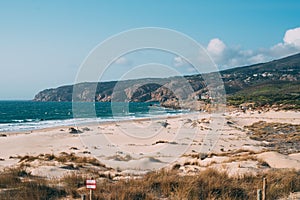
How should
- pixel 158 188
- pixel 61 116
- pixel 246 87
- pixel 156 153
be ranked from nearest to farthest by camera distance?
1. pixel 158 188
2. pixel 156 153
3. pixel 61 116
4. pixel 246 87

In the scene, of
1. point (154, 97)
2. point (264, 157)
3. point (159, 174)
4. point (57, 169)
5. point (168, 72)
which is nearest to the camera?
point (159, 174)

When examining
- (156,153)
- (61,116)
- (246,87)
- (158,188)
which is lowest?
(156,153)

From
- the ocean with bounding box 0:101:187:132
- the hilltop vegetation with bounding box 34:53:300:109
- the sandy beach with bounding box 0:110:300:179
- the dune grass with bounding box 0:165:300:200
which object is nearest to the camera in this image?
the dune grass with bounding box 0:165:300:200

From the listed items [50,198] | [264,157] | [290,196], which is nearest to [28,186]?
[50,198]

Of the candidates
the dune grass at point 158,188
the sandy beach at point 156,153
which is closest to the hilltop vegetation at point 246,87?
the sandy beach at point 156,153

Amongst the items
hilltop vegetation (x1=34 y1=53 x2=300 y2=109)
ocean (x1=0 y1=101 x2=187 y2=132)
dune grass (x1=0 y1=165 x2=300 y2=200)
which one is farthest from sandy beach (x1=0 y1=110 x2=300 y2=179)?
hilltop vegetation (x1=34 y1=53 x2=300 y2=109)

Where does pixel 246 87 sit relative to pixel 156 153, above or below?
above

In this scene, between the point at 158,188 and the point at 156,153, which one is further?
the point at 156,153

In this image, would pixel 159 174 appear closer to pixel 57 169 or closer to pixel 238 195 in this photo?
pixel 238 195

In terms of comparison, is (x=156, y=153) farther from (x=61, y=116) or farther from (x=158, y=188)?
(x=61, y=116)

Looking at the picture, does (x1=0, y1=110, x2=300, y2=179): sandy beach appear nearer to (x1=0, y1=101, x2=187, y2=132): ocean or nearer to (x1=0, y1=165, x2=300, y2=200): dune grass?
(x1=0, y1=165, x2=300, y2=200): dune grass

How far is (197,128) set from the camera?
4059 cm

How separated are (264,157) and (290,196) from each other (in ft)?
25.0

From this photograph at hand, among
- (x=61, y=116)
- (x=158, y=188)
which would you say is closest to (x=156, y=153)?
(x=158, y=188)
